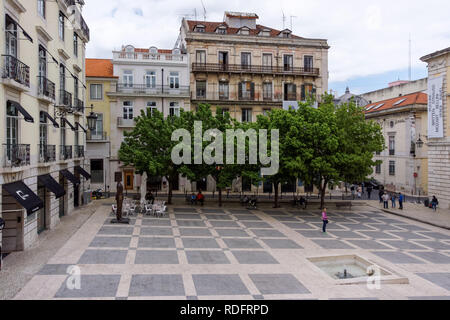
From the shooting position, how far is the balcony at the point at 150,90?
40.2 metres

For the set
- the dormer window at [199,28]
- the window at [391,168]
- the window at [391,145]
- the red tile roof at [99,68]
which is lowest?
the window at [391,168]

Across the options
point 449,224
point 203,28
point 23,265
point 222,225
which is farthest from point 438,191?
point 23,265

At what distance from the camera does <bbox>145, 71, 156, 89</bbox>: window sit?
4091cm

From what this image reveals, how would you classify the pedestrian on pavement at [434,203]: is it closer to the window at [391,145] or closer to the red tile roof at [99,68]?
the window at [391,145]

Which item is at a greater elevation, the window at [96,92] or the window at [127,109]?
the window at [96,92]

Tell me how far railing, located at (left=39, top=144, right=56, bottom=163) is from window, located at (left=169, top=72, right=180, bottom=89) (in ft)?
70.6

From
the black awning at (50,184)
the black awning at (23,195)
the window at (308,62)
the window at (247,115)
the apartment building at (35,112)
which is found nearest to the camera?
the black awning at (23,195)

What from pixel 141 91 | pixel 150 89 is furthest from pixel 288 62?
pixel 141 91

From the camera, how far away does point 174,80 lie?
41656 mm

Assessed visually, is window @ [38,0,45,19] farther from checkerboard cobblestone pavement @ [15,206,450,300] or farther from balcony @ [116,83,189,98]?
balcony @ [116,83,189,98]

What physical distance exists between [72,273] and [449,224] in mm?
25374

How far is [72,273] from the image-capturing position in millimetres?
13969

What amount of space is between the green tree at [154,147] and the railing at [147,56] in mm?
12728

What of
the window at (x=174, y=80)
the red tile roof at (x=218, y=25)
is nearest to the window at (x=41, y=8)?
the window at (x=174, y=80)
